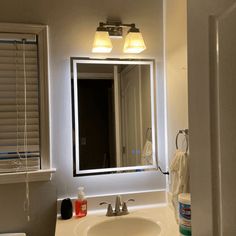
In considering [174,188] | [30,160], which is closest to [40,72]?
[30,160]

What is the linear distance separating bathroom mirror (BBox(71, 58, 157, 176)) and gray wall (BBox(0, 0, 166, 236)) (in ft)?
0.17

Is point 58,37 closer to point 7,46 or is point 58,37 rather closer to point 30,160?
point 7,46

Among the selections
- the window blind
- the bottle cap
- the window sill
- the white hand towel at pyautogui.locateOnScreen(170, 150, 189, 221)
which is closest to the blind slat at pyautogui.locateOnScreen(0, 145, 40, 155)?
the window blind

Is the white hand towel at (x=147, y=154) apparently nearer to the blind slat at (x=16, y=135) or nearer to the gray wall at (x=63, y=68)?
the gray wall at (x=63, y=68)

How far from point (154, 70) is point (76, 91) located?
1.78 ft

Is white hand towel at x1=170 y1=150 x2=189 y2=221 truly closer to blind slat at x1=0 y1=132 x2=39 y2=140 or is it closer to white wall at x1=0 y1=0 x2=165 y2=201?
white wall at x1=0 y1=0 x2=165 y2=201

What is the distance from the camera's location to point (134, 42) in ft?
5.54

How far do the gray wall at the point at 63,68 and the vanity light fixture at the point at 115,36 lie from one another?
55mm

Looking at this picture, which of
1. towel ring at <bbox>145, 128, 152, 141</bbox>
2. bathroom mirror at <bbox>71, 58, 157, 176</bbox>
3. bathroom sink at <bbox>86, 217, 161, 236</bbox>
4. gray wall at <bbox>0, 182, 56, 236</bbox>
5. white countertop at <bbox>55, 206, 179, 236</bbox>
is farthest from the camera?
towel ring at <bbox>145, 128, 152, 141</bbox>

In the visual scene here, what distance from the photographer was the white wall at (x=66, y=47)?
163cm

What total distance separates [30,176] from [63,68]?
2.23 ft

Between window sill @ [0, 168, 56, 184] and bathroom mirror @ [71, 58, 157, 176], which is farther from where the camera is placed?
bathroom mirror @ [71, 58, 157, 176]

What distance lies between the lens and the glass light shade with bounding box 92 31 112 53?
Answer: 164 centimetres

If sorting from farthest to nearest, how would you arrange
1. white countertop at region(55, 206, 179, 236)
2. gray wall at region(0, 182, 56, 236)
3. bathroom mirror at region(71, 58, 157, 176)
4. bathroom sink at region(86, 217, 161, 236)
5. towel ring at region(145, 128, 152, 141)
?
towel ring at region(145, 128, 152, 141) → bathroom mirror at region(71, 58, 157, 176) → gray wall at region(0, 182, 56, 236) → bathroom sink at region(86, 217, 161, 236) → white countertop at region(55, 206, 179, 236)
